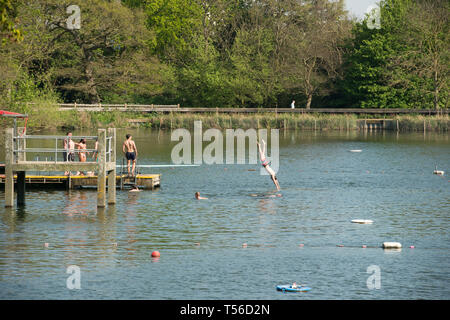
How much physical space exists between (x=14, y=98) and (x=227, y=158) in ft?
62.6

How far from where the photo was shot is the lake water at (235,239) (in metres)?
20.0

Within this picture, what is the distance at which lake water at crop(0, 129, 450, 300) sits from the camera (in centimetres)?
1997

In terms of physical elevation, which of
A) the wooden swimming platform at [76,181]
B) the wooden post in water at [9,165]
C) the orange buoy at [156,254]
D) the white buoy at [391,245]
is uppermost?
the wooden post in water at [9,165]

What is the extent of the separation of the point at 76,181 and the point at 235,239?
520 inches

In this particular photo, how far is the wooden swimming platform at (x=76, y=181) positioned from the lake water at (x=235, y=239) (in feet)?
1.77

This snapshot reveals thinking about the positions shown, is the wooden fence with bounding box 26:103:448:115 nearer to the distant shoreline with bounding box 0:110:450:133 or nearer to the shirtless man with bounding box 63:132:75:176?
the distant shoreline with bounding box 0:110:450:133

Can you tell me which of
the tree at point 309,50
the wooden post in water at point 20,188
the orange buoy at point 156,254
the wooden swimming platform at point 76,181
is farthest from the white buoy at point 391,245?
the tree at point 309,50

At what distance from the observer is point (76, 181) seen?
3675 centimetres

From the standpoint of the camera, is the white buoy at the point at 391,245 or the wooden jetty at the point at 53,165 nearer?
the white buoy at the point at 391,245

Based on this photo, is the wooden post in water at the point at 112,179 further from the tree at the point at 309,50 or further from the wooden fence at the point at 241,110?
the tree at the point at 309,50

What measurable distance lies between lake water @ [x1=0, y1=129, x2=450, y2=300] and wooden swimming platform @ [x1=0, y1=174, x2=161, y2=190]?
54 cm

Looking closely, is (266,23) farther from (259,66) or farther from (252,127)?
(252,127)

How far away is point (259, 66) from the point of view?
99.9 metres
